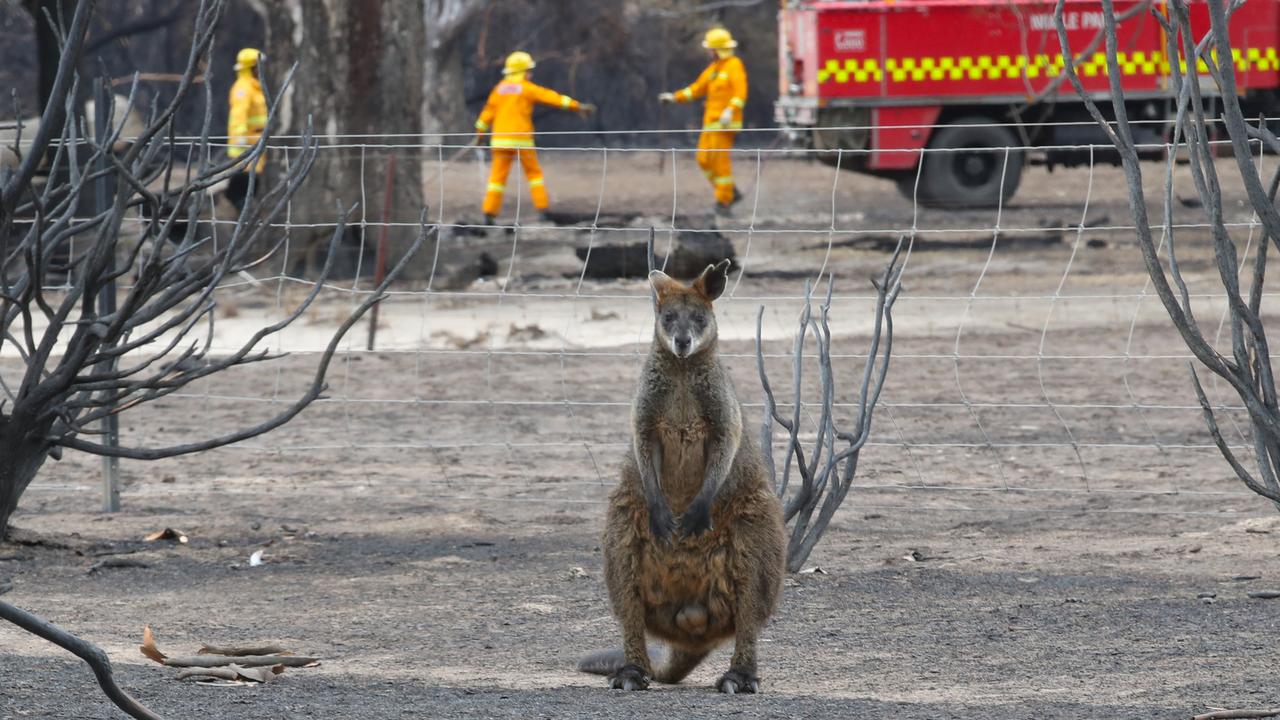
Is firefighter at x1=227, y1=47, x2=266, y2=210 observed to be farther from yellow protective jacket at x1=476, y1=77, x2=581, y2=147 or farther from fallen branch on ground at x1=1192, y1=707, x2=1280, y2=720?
fallen branch on ground at x1=1192, y1=707, x2=1280, y2=720

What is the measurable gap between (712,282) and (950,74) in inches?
680

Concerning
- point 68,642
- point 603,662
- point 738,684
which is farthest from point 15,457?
point 68,642

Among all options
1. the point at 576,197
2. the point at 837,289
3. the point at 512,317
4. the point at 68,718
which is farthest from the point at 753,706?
the point at 576,197

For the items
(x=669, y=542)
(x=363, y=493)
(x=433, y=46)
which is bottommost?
(x=363, y=493)

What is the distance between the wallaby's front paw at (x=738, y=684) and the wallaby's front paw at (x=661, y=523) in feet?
1.50

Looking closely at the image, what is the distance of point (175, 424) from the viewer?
10.7m

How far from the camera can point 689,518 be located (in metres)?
5.32

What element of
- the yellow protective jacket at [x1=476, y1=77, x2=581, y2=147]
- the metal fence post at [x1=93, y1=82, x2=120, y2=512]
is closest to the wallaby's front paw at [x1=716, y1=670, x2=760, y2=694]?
the metal fence post at [x1=93, y1=82, x2=120, y2=512]

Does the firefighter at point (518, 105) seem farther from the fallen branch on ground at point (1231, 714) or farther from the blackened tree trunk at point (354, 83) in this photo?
the fallen branch on ground at point (1231, 714)

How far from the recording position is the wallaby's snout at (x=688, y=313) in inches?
210

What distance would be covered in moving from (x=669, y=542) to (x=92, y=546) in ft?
11.0

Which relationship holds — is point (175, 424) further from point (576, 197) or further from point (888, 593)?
point (576, 197)

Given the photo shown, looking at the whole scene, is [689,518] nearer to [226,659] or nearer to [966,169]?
[226,659]

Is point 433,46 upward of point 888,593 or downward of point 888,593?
upward
